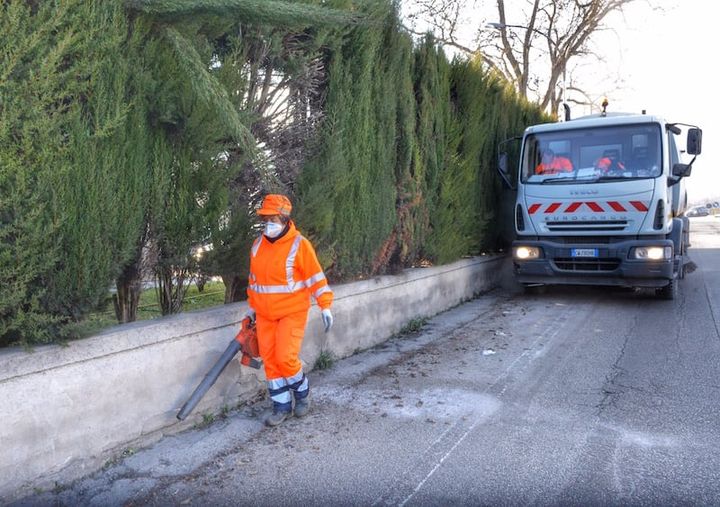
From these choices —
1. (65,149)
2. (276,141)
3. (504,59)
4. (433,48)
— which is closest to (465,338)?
(276,141)

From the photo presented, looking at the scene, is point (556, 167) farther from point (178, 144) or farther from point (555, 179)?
point (178, 144)

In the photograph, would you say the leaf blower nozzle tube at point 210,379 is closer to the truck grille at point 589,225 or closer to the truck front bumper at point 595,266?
the truck front bumper at point 595,266

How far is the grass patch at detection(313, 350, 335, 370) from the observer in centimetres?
577

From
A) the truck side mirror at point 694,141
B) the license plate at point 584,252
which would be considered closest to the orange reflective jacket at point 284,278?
the license plate at point 584,252

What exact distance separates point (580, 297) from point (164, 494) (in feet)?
27.7

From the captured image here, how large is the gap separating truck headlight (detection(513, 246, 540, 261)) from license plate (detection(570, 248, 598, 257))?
553 mm

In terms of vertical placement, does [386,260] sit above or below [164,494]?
above

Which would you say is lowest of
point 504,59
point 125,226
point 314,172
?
point 125,226

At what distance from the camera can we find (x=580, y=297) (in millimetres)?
10227

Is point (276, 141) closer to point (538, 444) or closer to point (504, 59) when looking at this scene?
point (538, 444)

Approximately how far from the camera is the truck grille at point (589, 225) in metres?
8.79

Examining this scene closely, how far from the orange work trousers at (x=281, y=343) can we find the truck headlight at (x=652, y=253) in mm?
6069

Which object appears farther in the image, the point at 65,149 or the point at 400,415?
the point at 400,415

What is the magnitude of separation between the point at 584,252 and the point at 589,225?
410mm
